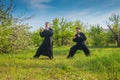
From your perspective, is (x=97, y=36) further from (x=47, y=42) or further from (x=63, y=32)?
(x=47, y=42)

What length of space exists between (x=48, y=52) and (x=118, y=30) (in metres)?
31.5

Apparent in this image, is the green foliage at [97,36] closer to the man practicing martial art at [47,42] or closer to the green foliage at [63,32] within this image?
the green foliage at [63,32]

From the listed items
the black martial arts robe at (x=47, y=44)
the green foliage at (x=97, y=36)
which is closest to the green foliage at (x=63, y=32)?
the green foliage at (x=97, y=36)

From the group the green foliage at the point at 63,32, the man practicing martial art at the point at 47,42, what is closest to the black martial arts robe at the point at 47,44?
the man practicing martial art at the point at 47,42

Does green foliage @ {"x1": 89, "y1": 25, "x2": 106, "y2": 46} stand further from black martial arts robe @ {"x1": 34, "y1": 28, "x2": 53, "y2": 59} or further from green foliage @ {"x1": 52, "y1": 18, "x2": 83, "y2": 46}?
black martial arts robe @ {"x1": 34, "y1": 28, "x2": 53, "y2": 59}

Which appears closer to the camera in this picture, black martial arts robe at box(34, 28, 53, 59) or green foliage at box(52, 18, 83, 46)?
black martial arts robe at box(34, 28, 53, 59)

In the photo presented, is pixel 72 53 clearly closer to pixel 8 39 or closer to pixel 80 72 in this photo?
pixel 8 39

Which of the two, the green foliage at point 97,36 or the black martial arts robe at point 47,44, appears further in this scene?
the green foliage at point 97,36

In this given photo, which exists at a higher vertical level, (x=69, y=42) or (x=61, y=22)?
(x=61, y=22)

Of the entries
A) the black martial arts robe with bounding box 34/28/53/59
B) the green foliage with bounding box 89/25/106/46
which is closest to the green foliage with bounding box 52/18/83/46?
the green foliage with bounding box 89/25/106/46

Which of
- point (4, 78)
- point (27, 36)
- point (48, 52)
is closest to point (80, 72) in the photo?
point (4, 78)

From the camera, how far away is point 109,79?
24.8 ft

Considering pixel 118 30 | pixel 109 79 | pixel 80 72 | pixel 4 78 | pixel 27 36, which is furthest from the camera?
pixel 118 30

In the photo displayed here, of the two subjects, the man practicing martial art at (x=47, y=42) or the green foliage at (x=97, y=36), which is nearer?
the man practicing martial art at (x=47, y=42)
